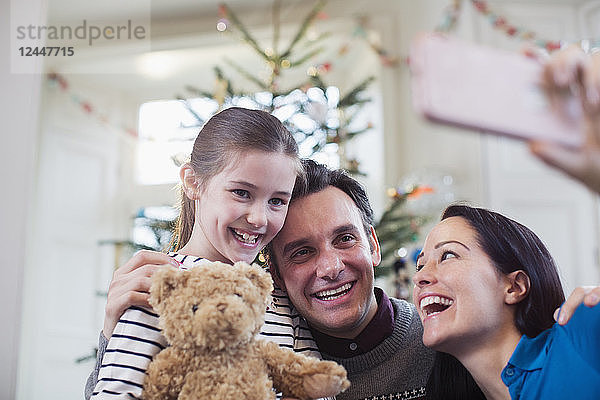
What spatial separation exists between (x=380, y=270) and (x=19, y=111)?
152 centimetres

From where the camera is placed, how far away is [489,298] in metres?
1.41

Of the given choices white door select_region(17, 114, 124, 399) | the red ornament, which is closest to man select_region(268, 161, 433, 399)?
the red ornament

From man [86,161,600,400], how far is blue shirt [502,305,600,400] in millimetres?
365

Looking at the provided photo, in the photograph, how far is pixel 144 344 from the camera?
1.14 m

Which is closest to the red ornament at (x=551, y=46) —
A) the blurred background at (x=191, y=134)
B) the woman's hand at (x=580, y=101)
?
the blurred background at (x=191, y=134)

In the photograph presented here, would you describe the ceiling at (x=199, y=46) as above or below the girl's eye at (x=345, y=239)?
above

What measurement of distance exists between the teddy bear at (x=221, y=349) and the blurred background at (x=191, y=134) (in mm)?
2126

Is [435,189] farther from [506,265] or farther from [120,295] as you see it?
[120,295]

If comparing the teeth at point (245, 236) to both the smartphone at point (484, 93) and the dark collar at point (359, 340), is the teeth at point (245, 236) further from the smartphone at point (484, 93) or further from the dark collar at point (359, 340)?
the smartphone at point (484, 93)

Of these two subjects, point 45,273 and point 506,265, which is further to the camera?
point 45,273

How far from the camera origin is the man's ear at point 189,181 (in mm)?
1570

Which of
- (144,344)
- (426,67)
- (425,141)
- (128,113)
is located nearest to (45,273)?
(128,113)

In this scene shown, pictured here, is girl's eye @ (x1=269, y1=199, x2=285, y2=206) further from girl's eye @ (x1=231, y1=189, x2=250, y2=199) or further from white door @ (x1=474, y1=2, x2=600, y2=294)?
white door @ (x1=474, y1=2, x2=600, y2=294)

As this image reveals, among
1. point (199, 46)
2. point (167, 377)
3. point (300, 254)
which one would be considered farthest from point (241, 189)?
point (199, 46)
